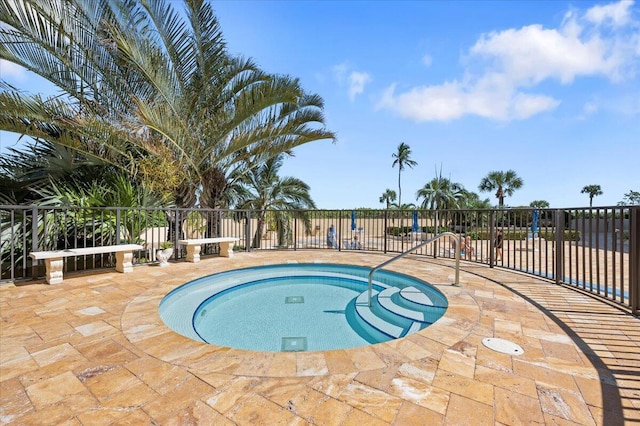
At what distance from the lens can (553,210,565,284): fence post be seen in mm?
4109

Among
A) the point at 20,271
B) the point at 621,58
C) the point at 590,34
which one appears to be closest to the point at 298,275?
the point at 20,271

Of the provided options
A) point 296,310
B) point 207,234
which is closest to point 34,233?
point 207,234

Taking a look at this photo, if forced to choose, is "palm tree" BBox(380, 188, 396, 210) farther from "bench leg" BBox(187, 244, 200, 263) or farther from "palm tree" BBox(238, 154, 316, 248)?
"bench leg" BBox(187, 244, 200, 263)

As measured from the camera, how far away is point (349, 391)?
172cm

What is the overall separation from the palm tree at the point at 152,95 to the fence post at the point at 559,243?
5036 mm

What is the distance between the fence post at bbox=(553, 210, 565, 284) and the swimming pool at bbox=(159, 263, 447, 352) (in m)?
1.97

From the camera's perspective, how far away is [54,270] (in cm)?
426

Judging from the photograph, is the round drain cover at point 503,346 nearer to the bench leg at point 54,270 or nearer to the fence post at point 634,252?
the fence post at point 634,252

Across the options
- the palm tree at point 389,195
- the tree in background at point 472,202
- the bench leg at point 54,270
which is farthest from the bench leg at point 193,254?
the palm tree at point 389,195

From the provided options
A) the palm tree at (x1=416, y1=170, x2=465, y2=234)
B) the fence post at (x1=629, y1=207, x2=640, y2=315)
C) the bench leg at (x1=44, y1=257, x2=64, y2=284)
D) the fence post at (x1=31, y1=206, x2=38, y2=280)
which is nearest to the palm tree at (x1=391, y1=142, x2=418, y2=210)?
the palm tree at (x1=416, y1=170, x2=465, y2=234)

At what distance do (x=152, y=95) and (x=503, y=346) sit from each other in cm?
743

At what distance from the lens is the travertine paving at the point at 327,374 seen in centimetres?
152

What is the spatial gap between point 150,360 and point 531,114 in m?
14.8

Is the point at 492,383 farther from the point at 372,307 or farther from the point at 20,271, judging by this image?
the point at 20,271
